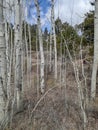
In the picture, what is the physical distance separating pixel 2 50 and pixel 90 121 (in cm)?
276

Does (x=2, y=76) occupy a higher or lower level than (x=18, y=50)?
lower

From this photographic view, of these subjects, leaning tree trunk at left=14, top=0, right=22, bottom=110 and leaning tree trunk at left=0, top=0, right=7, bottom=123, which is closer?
leaning tree trunk at left=0, top=0, right=7, bottom=123

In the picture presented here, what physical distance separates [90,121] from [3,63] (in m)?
2.61

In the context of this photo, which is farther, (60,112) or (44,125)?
(60,112)

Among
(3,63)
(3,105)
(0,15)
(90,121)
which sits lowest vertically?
(90,121)

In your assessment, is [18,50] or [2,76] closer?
[2,76]

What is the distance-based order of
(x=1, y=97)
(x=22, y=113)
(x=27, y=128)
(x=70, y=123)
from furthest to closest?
1. (x=22, y=113)
2. (x=70, y=123)
3. (x=27, y=128)
4. (x=1, y=97)

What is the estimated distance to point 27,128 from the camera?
456 cm

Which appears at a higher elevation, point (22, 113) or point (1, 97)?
point (1, 97)

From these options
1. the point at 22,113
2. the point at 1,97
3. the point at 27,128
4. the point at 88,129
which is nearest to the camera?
the point at 1,97

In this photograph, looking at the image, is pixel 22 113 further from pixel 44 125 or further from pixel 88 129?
pixel 88 129

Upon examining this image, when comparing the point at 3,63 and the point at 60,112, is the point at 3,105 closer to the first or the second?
the point at 3,63

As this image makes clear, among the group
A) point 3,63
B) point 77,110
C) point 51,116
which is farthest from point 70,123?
point 3,63

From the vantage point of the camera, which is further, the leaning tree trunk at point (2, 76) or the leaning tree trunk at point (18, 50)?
the leaning tree trunk at point (18, 50)
